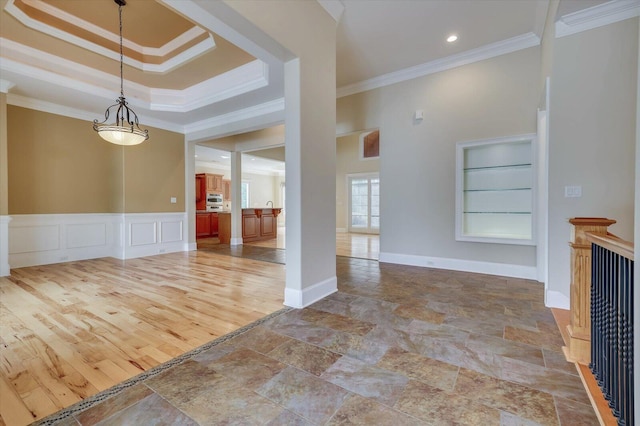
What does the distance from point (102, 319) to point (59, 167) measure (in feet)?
13.1

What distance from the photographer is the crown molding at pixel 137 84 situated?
12.0ft

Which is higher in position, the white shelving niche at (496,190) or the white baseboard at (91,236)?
the white shelving niche at (496,190)

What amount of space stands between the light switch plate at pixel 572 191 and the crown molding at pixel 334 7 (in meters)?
2.99

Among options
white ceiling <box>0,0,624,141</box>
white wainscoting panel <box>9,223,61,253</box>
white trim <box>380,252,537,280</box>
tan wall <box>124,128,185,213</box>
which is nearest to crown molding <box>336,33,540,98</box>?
white ceiling <box>0,0,624,141</box>

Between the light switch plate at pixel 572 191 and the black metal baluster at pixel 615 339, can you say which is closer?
the black metal baluster at pixel 615 339

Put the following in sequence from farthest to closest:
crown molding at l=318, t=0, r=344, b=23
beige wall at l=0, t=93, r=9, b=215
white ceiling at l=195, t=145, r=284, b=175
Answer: white ceiling at l=195, t=145, r=284, b=175 → beige wall at l=0, t=93, r=9, b=215 → crown molding at l=318, t=0, r=344, b=23

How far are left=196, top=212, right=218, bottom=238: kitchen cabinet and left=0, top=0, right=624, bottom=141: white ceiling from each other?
3.49m

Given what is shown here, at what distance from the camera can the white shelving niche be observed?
3844 mm

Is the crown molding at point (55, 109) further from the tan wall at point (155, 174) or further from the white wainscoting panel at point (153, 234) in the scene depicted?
the white wainscoting panel at point (153, 234)

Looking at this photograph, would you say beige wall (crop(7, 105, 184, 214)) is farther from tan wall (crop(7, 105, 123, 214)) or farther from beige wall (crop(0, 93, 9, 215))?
beige wall (crop(0, 93, 9, 215))

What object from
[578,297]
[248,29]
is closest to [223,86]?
[248,29]

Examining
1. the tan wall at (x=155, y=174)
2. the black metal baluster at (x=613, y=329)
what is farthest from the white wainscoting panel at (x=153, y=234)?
the black metal baluster at (x=613, y=329)

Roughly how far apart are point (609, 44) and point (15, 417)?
4.99 meters

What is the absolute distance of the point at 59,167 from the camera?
4906 millimetres
